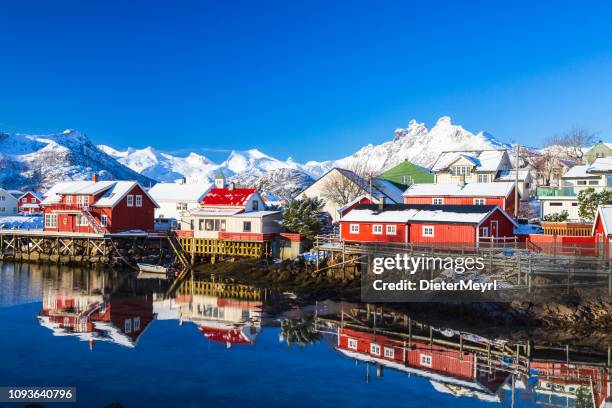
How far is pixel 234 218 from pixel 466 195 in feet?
70.0

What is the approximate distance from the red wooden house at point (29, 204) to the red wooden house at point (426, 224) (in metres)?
70.9

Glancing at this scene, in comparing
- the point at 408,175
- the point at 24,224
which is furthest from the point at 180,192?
the point at 408,175

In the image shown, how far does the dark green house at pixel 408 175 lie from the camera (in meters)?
73.8

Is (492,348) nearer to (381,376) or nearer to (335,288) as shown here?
(381,376)

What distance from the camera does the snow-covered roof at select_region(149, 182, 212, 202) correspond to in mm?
66875

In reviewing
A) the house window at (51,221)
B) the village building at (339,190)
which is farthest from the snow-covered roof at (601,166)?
the house window at (51,221)

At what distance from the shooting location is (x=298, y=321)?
28344mm

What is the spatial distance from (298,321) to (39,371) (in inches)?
493

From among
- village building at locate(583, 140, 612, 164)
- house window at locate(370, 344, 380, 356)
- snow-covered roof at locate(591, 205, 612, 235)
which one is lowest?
house window at locate(370, 344, 380, 356)

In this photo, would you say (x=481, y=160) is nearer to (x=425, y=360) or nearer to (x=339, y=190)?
(x=339, y=190)

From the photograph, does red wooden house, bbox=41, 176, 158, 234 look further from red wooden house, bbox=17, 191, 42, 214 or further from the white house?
red wooden house, bbox=17, 191, 42, 214

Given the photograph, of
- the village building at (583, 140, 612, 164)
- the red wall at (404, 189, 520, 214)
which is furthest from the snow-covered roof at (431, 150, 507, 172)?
the village building at (583, 140, 612, 164)

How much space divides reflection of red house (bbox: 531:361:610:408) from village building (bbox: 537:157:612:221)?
28690 mm

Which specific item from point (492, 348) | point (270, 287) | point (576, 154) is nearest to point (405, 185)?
point (576, 154)
